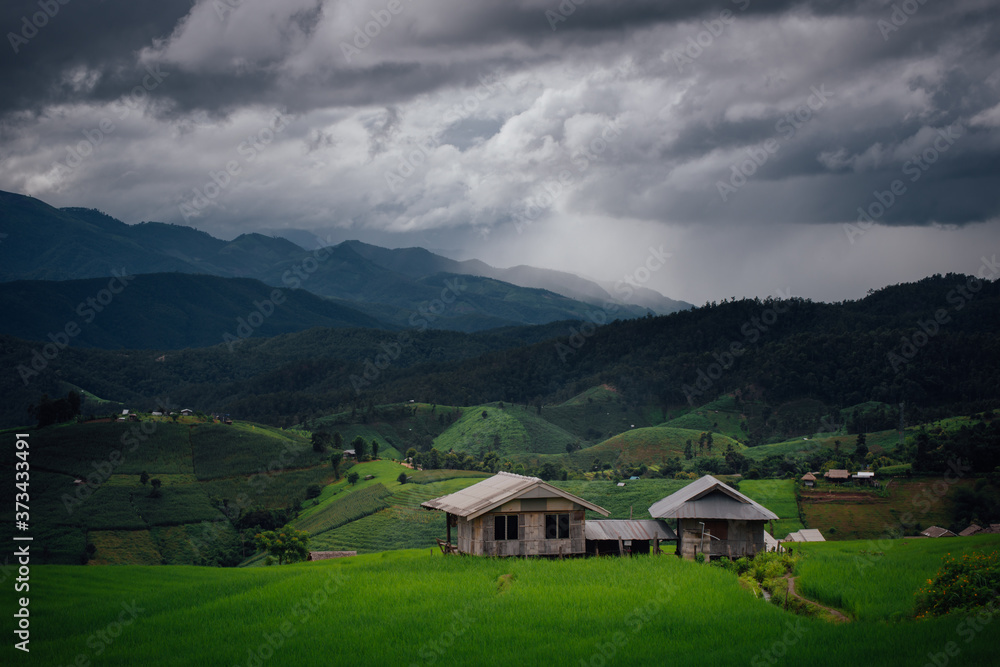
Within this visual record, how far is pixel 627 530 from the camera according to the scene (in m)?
33.4

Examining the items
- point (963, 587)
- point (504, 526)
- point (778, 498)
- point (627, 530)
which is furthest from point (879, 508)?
point (963, 587)

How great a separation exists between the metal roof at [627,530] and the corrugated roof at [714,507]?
2.93 feet

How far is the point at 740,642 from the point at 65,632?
18.5 metres

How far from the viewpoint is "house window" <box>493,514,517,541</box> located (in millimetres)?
31906

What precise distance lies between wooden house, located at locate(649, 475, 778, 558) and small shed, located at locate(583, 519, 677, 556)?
932mm

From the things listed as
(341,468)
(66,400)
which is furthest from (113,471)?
(341,468)

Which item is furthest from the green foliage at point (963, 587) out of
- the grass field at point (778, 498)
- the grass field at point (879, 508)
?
the grass field at point (879, 508)

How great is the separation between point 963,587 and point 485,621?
1162cm

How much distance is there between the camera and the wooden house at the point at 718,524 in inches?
1271

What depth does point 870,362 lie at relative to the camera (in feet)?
506

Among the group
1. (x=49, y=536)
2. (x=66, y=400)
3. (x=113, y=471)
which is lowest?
(x=49, y=536)

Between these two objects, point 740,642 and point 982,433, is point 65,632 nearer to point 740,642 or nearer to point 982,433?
point 740,642

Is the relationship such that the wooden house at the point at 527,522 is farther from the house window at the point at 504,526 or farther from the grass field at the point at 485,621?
the grass field at the point at 485,621

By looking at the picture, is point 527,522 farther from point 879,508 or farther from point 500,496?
point 879,508
